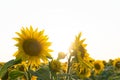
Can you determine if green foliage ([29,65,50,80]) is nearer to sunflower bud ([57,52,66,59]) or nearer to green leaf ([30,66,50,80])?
green leaf ([30,66,50,80])

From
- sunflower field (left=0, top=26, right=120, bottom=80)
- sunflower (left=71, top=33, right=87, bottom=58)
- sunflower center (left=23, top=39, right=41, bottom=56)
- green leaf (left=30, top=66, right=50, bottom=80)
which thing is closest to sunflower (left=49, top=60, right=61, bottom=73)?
sunflower field (left=0, top=26, right=120, bottom=80)

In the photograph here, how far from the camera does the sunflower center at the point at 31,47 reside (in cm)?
483

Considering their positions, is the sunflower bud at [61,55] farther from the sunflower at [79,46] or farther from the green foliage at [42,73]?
the green foliage at [42,73]

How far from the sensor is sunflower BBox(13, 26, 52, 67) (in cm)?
474

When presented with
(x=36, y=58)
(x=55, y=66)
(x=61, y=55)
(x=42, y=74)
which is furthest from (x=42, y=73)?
(x=61, y=55)

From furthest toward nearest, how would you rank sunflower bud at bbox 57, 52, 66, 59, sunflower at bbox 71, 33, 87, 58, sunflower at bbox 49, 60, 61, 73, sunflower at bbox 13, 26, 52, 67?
A: 1. sunflower bud at bbox 57, 52, 66, 59
2. sunflower at bbox 71, 33, 87, 58
3. sunflower at bbox 49, 60, 61, 73
4. sunflower at bbox 13, 26, 52, 67

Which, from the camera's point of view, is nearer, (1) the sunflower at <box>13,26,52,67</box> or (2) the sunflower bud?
(1) the sunflower at <box>13,26,52,67</box>

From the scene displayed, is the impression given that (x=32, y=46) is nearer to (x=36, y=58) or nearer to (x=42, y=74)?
(x=36, y=58)

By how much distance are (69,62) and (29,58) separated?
2.15ft

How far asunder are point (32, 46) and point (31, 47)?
23 millimetres

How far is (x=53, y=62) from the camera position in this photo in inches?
212

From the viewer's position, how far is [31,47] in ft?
16.1

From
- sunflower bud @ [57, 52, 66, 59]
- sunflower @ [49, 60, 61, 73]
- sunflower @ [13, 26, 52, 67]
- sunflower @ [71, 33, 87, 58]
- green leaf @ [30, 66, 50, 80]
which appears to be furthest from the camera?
sunflower bud @ [57, 52, 66, 59]

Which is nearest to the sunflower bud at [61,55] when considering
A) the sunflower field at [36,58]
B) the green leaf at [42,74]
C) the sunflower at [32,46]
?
the sunflower field at [36,58]
